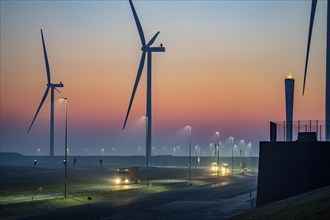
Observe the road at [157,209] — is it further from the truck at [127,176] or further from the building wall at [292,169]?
the truck at [127,176]

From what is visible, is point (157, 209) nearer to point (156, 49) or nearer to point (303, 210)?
point (303, 210)

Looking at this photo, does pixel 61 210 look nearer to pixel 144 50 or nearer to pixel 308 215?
pixel 308 215

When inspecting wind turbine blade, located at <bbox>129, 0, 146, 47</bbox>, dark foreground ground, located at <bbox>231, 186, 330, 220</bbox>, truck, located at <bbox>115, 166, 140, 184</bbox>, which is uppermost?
wind turbine blade, located at <bbox>129, 0, 146, 47</bbox>

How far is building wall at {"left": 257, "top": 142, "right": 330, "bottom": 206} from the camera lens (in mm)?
47594

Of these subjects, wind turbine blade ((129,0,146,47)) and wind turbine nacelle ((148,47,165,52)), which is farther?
wind turbine nacelle ((148,47,165,52))

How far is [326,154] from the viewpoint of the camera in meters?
48.4

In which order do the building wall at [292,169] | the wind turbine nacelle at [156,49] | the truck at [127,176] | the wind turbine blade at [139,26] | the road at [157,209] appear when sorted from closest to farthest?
the building wall at [292,169], the road at [157,209], the truck at [127,176], the wind turbine blade at [139,26], the wind turbine nacelle at [156,49]

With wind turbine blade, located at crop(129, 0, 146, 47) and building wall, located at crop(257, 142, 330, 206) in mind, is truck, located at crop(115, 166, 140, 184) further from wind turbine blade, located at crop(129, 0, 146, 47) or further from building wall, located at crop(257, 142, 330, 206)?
building wall, located at crop(257, 142, 330, 206)

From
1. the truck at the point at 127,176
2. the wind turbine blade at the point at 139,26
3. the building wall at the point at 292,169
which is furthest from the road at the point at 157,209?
the wind turbine blade at the point at 139,26

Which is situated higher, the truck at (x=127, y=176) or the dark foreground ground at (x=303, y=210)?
the dark foreground ground at (x=303, y=210)

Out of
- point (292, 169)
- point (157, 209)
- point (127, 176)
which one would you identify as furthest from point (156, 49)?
point (292, 169)

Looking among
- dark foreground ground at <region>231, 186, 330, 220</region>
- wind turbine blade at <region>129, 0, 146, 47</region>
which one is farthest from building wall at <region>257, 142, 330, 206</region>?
wind turbine blade at <region>129, 0, 146, 47</region>

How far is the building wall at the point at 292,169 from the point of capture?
47.6 metres

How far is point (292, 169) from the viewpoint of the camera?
4838 cm
